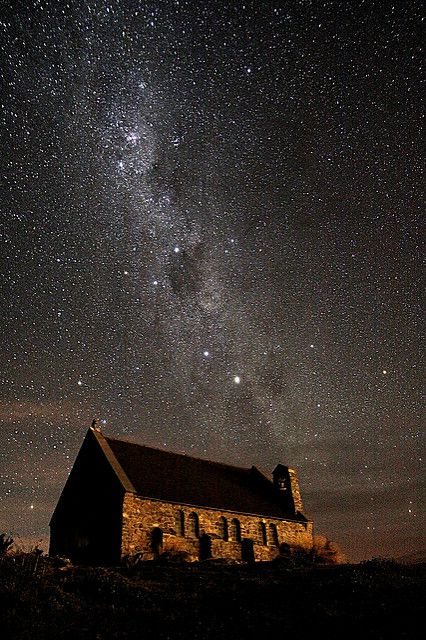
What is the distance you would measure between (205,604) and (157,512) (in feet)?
49.7

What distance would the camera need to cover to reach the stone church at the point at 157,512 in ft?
94.2

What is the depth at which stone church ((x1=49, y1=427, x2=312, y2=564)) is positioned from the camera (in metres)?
28.7

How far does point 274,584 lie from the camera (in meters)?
17.8

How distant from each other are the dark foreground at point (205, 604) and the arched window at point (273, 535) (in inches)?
631

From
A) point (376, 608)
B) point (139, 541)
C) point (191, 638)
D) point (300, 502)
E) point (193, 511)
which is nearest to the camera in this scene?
point (191, 638)

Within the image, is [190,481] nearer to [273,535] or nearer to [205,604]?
[273,535]

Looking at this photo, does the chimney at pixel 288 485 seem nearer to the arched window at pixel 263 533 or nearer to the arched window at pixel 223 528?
the arched window at pixel 263 533

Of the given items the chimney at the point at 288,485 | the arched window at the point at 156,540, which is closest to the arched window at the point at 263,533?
the chimney at the point at 288,485

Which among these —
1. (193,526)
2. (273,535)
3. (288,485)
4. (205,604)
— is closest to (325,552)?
(273,535)

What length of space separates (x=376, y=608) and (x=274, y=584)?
15.6 feet

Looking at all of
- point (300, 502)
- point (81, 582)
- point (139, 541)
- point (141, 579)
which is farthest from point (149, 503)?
point (300, 502)

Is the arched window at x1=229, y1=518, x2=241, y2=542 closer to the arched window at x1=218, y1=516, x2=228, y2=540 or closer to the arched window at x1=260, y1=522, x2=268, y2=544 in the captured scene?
the arched window at x1=218, y1=516, x2=228, y2=540

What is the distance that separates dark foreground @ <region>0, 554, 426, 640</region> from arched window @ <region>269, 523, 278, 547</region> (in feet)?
52.6

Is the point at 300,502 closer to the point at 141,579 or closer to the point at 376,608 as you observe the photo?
the point at 141,579
